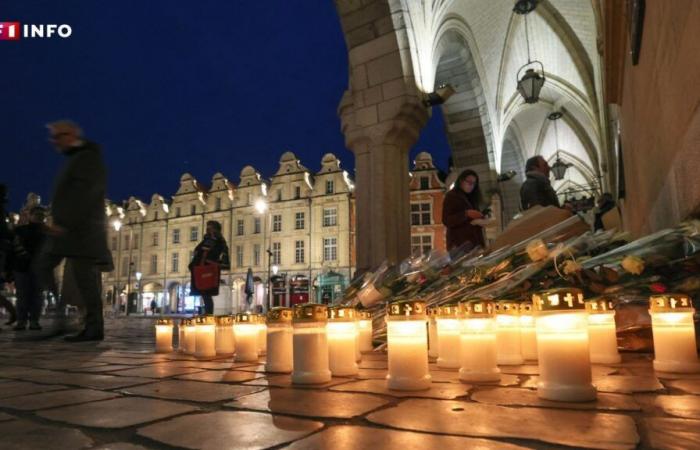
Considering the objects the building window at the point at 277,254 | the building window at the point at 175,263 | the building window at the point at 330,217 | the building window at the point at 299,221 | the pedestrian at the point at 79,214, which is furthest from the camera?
the building window at the point at 175,263

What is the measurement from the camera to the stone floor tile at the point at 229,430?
3.97 ft

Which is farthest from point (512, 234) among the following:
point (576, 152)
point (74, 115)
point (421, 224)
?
point (74, 115)

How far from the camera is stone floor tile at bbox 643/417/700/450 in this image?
1092 mm

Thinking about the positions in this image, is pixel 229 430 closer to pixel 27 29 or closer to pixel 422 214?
pixel 422 214

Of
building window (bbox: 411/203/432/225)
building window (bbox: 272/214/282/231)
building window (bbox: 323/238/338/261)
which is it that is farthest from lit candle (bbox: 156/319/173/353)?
building window (bbox: 272/214/282/231)

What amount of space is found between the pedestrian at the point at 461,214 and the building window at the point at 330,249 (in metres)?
26.9

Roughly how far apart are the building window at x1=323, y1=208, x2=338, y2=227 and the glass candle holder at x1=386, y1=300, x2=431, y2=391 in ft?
102

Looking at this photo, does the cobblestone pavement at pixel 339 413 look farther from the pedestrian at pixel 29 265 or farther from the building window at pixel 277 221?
the building window at pixel 277 221

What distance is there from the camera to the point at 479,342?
2.10m

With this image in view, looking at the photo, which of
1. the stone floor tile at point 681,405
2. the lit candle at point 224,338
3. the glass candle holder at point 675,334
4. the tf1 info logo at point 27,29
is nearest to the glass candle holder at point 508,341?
the glass candle holder at point 675,334

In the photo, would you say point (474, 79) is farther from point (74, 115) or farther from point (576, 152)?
point (74, 115)

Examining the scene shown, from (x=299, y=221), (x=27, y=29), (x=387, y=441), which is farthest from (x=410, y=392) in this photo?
(x=27, y=29)

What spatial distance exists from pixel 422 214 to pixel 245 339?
28985mm

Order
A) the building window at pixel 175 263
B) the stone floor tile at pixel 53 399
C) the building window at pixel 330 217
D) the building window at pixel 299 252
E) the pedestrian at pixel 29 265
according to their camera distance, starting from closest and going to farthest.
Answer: the stone floor tile at pixel 53 399, the pedestrian at pixel 29 265, the building window at pixel 330 217, the building window at pixel 299 252, the building window at pixel 175 263
